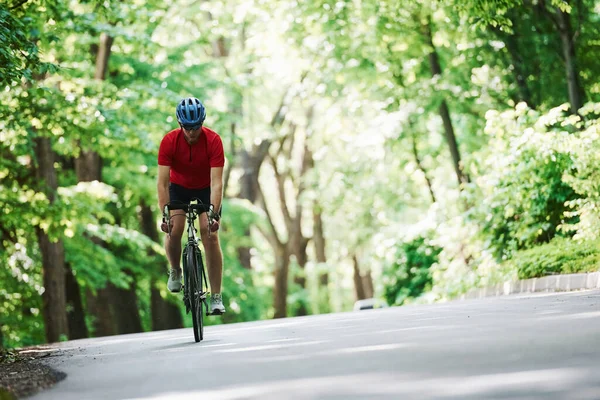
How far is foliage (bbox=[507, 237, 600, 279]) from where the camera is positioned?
14.5m

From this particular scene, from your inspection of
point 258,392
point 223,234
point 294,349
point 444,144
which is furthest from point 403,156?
point 258,392

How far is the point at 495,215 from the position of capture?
1992 centimetres

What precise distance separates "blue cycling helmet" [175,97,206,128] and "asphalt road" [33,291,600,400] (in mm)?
2048

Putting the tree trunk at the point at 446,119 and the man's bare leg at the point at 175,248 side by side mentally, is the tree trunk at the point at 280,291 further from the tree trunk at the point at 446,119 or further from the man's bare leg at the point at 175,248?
the man's bare leg at the point at 175,248

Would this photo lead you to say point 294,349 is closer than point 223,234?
Yes

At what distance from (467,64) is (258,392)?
1934 centimetres

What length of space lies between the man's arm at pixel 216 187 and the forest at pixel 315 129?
259 cm

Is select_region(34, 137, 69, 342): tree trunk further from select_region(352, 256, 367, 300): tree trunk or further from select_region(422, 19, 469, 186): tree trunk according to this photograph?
select_region(352, 256, 367, 300): tree trunk

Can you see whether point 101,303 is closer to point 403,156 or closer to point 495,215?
point 403,156

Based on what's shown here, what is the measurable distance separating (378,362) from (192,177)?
408 centimetres

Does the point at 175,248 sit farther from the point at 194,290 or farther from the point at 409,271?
the point at 409,271

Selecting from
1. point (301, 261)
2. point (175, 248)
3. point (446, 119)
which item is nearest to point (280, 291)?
point (301, 261)

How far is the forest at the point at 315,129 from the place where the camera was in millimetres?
17438

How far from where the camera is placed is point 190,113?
9.90 metres
